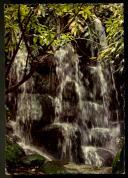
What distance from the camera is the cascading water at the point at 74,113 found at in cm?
267

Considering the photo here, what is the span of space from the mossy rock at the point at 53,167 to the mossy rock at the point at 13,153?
0.19 meters

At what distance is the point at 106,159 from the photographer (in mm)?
2652

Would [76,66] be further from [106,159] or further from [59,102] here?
[106,159]

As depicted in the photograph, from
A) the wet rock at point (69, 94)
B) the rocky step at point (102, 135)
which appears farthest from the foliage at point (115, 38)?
the rocky step at point (102, 135)

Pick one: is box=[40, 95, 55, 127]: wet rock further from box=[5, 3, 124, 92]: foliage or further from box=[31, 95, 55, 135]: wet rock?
box=[5, 3, 124, 92]: foliage

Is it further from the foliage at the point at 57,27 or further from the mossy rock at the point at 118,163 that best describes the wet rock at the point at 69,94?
the mossy rock at the point at 118,163

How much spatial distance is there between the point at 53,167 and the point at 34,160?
0.51 ft

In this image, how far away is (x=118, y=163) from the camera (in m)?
2.67

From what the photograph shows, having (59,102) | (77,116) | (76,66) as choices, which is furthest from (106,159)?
(76,66)

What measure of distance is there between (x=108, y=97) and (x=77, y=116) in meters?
0.28

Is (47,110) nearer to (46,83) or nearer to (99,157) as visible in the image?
(46,83)

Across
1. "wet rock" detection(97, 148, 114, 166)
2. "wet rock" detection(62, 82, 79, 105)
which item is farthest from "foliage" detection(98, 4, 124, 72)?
"wet rock" detection(97, 148, 114, 166)

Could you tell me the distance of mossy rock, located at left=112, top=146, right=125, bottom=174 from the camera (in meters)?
2.66

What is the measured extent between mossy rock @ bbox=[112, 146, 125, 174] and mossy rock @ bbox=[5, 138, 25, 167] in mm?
713
